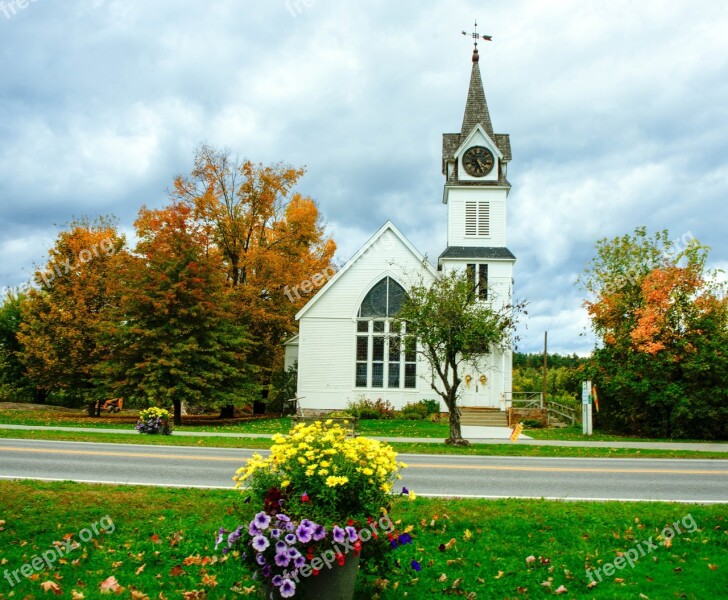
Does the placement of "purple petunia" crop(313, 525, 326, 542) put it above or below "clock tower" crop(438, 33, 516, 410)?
below

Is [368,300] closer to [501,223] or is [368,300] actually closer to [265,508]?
[501,223]

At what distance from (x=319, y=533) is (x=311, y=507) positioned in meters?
0.28

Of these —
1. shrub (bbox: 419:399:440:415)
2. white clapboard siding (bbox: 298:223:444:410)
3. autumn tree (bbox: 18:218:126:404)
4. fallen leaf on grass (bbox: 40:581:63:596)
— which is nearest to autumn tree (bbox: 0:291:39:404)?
autumn tree (bbox: 18:218:126:404)

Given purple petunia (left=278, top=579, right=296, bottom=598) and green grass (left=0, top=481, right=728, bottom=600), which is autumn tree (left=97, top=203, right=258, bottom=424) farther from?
purple petunia (left=278, top=579, right=296, bottom=598)

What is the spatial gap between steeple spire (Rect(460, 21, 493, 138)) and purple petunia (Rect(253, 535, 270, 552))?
3255 centimetres

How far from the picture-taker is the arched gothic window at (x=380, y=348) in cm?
3112

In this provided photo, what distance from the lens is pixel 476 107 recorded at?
116 feet

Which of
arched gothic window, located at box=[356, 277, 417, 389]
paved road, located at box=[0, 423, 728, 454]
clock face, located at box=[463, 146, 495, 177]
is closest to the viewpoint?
paved road, located at box=[0, 423, 728, 454]

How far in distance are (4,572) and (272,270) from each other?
1145 inches

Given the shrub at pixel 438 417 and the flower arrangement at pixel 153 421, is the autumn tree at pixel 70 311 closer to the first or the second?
the flower arrangement at pixel 153 421

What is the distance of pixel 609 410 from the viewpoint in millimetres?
27625

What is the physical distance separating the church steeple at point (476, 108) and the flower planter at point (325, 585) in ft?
106

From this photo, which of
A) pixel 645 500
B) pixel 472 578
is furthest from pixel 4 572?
pixel 645 500

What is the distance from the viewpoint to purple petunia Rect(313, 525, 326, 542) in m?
4.68
